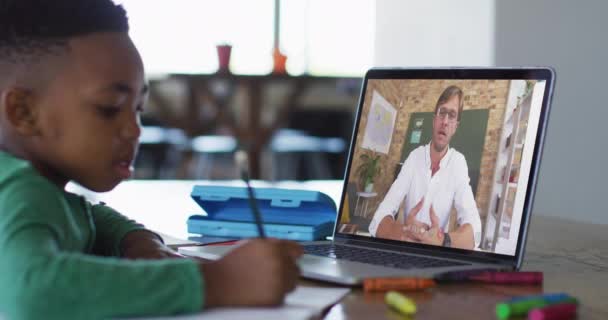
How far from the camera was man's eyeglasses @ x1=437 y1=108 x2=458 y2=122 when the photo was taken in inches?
40.3

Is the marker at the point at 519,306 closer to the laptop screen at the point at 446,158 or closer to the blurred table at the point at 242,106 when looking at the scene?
the laptop screen at the point at 446,158

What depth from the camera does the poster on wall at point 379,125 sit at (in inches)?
43.1

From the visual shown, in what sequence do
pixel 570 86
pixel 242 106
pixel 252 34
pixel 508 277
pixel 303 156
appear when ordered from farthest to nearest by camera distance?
1. pixel 252 34
2. pixel 303 156
3. pixel 242 106
4. pixel 570 86
5. pixel 508 277

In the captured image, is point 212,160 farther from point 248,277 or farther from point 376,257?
point 248,277

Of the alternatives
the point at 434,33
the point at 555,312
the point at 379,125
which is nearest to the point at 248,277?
the point at 555,312

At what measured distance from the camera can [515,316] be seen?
0.70 meters

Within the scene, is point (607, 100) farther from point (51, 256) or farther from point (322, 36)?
point (322, 36)

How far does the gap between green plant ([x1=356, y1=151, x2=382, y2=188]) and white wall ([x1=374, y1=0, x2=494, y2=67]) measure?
1.81ft

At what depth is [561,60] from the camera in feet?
4.96

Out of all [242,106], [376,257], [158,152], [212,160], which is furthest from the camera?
[212,160]

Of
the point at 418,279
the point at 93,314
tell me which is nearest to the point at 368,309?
the point at 418,279

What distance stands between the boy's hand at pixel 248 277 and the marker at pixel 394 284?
137mm

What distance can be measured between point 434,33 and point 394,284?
101 centimetres

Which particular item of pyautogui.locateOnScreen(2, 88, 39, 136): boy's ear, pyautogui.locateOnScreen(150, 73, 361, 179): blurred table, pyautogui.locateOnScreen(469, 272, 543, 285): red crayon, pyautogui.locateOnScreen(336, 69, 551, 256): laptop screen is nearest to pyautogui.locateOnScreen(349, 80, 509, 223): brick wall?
pyautogui.locateOnScreen(336, 69, 551, 256): laptop screen
